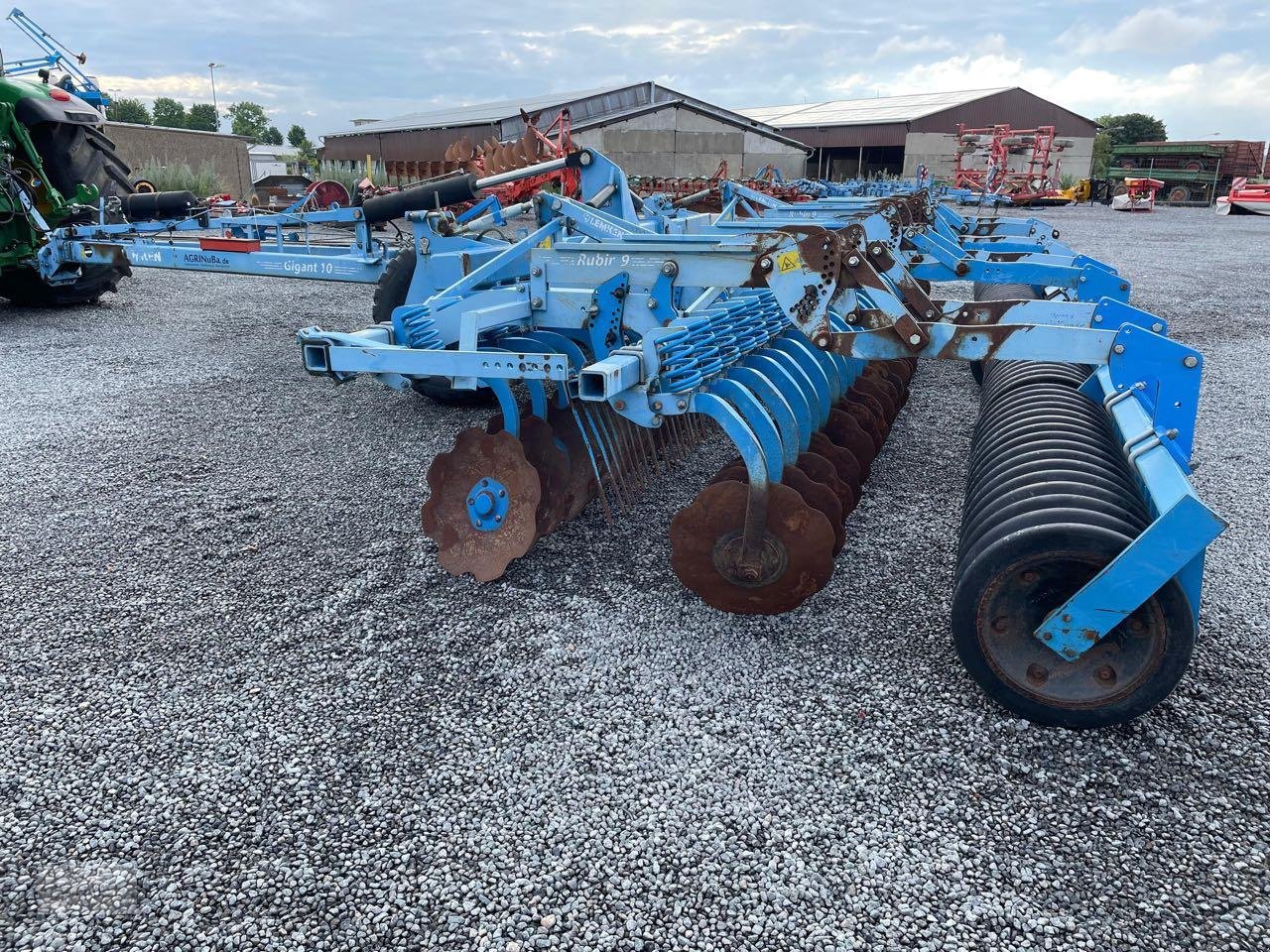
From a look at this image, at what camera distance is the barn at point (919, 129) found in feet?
103

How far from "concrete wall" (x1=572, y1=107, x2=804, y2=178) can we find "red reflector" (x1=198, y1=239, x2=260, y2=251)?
1801cm

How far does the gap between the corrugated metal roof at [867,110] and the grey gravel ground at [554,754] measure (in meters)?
32.3

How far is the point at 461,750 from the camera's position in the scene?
2.32 meters

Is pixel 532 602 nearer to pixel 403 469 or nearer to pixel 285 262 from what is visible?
pixel 403 469

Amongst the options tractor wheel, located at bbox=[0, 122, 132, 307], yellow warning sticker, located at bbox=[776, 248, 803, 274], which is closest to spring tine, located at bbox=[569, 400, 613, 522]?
yellow warning sticker, located at bbox=[776, 248, 803, 274]

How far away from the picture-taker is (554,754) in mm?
2320

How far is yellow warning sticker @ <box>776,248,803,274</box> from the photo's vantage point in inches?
108

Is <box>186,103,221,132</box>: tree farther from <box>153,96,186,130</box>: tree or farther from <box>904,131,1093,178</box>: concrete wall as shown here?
<box>904,131,1093,178</box>: concrete wall

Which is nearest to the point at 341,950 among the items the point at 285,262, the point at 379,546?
the point at 379,546

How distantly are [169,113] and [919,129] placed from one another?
6333 centimetres

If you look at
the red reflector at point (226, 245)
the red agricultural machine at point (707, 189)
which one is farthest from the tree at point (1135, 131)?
the red reflector at point (226, 245)

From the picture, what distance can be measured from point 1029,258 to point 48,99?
8.21 m

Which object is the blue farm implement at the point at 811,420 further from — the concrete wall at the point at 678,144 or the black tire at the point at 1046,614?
the concrete wall at the point at 678,144

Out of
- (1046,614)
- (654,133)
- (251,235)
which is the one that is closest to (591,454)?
(1046,614)
